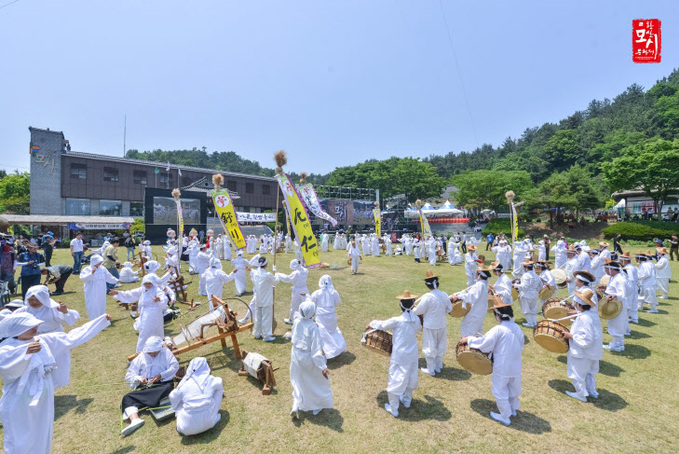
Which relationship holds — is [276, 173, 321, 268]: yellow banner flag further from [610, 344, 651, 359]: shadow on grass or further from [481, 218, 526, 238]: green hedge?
[481, 218, 526, 238]: green hedge

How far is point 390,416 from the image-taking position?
4.50 m

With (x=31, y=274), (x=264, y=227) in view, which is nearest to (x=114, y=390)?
(x=31, y=274)

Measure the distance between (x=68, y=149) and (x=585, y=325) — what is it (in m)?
43.1

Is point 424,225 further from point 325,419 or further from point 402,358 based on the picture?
point 325,419

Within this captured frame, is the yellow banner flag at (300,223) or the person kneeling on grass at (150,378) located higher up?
the yellow banner flag at (300,223)

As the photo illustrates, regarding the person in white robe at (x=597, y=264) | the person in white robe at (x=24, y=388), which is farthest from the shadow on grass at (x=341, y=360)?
the person in white robe at (x=597, y=264)

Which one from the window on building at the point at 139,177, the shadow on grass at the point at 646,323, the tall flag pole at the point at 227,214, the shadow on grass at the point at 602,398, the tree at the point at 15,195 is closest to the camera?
the shadow on grass at the point at 602,398

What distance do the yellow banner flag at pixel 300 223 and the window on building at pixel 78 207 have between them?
35.7 meters

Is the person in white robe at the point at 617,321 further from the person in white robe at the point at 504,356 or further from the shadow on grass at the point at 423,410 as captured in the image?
the shadow on grass at the point at 423,410

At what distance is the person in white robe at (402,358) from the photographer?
14.7 ft

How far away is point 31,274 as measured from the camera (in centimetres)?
948

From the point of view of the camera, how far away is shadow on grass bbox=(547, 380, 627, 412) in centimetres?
470

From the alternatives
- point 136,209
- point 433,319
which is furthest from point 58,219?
point 433,319

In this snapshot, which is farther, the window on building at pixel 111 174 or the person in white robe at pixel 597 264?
the window on building at pixel 111 174
